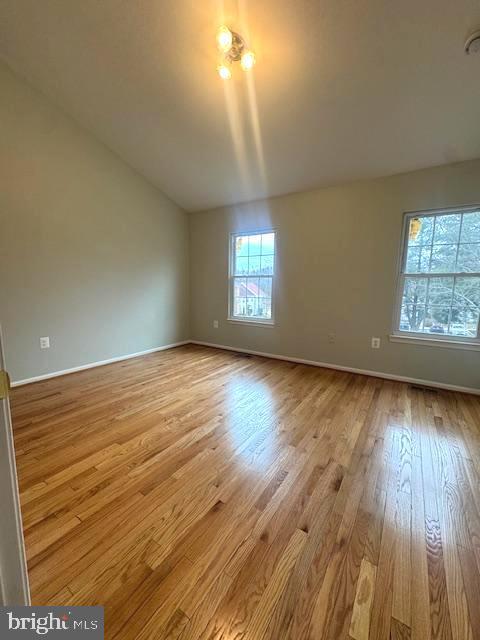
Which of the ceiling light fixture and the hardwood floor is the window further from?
the ceiling light fixture

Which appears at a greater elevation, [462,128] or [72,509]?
[462,128]

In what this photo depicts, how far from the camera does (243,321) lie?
437cm

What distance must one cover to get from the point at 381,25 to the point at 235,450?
3.09m

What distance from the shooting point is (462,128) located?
2.39m

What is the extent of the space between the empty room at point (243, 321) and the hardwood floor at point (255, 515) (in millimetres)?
12

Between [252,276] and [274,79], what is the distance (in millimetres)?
2426

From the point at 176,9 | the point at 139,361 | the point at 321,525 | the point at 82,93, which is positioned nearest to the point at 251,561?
the point at 321,525

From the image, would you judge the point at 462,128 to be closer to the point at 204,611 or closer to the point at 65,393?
the point at 204,611

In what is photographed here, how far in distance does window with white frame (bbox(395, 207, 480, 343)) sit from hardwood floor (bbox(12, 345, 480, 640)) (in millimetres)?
888

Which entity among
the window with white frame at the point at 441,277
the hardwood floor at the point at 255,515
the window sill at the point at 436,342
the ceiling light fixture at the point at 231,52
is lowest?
the hardwood floor at the point at 255,515

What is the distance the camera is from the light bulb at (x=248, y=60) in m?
2.04

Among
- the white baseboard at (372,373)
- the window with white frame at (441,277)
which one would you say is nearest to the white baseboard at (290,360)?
the white baseboard at (372,373)

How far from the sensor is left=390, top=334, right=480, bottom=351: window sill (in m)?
2.79
